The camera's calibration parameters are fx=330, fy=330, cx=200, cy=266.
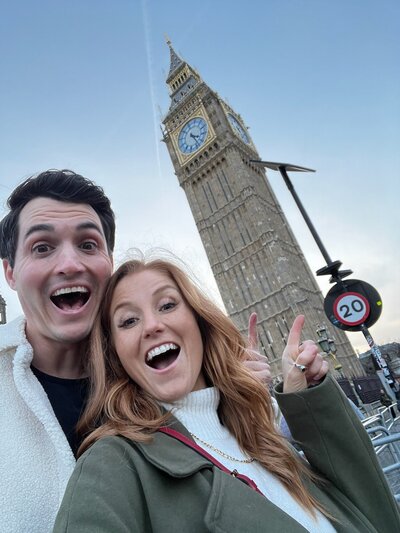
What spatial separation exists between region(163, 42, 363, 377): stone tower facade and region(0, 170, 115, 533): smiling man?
2512 centimetres

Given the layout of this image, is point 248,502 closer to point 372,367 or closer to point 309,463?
point 309,463

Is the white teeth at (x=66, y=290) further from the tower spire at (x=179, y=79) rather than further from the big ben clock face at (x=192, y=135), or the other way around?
the tower spire at (x=179, y=79)

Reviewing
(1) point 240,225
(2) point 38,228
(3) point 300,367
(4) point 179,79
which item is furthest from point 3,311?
(4) point 179,79

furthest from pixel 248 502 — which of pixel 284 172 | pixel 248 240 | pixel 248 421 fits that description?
pixel 248 240

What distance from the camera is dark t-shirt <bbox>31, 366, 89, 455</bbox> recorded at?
4.25ft

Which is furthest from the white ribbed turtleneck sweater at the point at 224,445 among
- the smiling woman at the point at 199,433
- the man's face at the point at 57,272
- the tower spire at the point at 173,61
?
the tower spire at the point at 173,61

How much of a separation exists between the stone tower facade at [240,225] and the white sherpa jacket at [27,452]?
83.2 ft

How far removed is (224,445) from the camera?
1229 mm

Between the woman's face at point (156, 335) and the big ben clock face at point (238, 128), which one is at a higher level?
the big ben clock face at point (238, 128)

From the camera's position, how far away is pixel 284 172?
4.02 m

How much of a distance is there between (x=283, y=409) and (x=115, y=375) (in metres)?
0.74

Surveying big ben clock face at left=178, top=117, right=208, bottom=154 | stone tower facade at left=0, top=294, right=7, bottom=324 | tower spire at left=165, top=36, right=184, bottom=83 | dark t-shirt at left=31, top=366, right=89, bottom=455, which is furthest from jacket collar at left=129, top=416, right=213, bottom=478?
tower spire at left=165, top=36, right=184, bottom=83

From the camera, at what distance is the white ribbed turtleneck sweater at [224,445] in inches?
43.9

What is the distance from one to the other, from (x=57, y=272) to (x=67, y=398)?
0.54m
